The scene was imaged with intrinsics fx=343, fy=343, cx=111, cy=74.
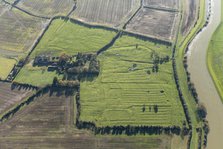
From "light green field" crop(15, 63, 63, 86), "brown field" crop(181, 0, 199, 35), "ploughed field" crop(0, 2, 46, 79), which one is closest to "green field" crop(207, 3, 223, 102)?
"brown field" crop(181, 0, 199, 35)

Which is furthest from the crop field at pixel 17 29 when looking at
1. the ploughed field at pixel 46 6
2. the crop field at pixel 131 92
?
the crop field at pixel 131 92

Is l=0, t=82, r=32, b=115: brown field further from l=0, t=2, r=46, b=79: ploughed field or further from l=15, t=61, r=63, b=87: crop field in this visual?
l=0, t=2, r=46, b=79: ploughed field

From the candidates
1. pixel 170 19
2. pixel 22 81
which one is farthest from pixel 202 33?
pixel 22 81

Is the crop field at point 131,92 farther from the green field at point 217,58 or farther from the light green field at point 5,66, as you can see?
the light green field at point 5,66

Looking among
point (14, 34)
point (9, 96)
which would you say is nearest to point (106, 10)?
point (14, 34)

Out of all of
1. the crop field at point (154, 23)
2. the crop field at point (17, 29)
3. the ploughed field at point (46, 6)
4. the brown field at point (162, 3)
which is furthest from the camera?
the ploughed field at point (46, 6)

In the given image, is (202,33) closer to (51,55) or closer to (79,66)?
(79,66)

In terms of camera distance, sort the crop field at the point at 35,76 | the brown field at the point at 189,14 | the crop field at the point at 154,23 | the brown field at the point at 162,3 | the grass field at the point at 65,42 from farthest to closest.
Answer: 1. the brown field at the point at 162,3
2. the brown field at the point at 189,14
3. the crop field at the point at 154,23
4. the grass field at the point at 65,42
5. the crop field at the point at 35,76
